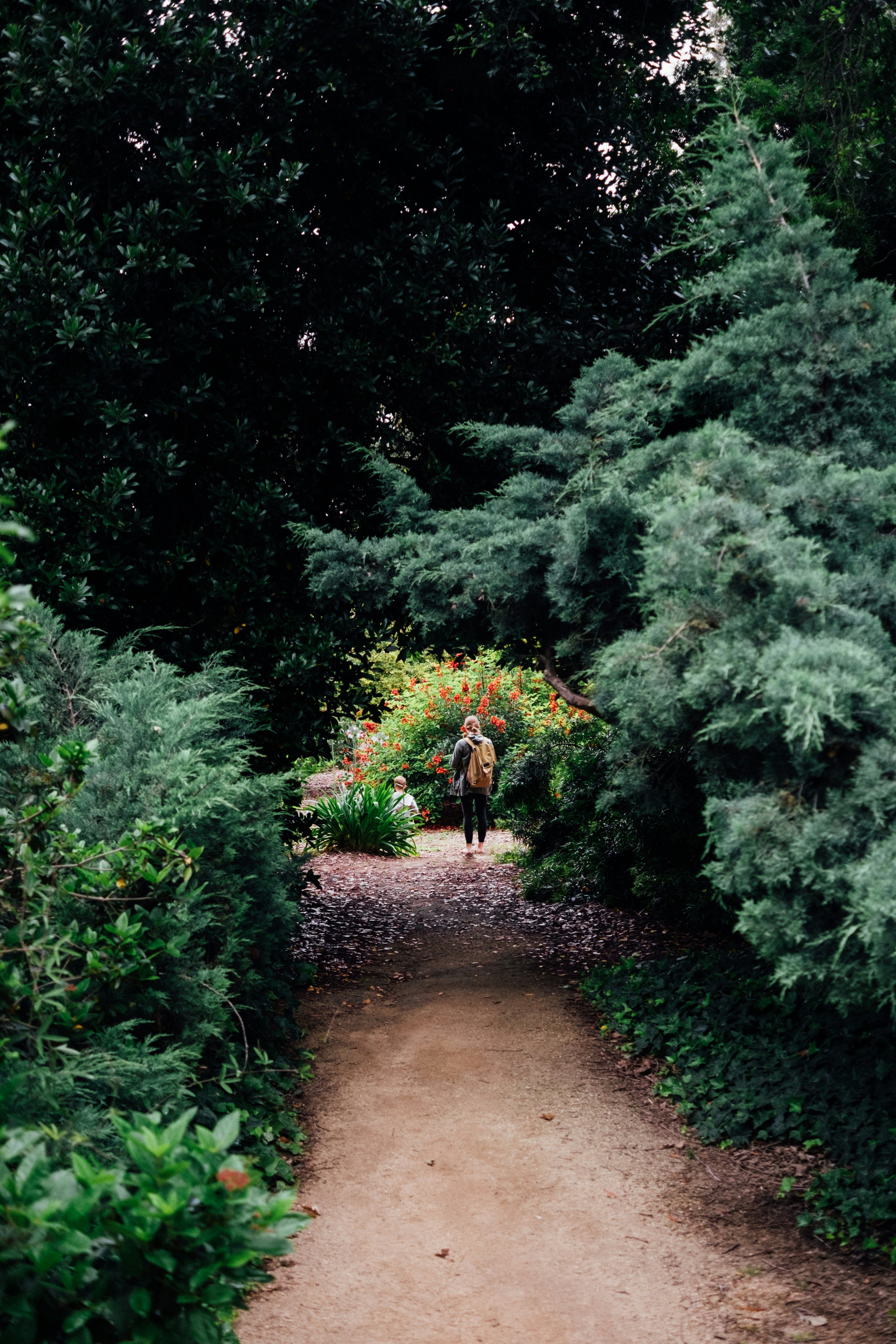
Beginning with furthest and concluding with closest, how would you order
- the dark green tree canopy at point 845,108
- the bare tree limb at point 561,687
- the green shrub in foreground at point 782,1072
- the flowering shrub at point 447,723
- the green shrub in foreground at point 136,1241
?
the flowering shrub at point 447,723 → the dark green tree canopy at point 845,108 → the bare tree limb at point 561,687 → the green shrub in foreground at point 782,1072 → the green shrub in foreground at point 136,1241

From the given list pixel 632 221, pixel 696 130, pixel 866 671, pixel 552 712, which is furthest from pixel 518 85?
pixel 552 712

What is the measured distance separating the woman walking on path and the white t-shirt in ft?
2.79

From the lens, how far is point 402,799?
12.4 metres

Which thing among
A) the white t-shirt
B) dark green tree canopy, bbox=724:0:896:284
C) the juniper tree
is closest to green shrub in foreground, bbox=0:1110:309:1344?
the juniper tree

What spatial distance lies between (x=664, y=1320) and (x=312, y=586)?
3826 millimetres

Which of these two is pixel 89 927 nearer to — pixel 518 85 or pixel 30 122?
pixel 30 122

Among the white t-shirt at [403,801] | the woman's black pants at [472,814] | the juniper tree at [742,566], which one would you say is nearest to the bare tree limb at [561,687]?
the juniper tree at [742,566]

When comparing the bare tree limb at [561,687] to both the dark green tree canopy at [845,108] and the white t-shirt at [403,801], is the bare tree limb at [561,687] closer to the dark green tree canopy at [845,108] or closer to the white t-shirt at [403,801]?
the dark green tree canopy at [845,108]

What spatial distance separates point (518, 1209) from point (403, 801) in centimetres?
853

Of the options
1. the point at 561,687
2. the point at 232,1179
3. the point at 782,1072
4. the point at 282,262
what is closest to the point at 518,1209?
the point at 782,1072

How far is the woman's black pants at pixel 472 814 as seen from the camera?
11.6m

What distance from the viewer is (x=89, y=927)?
121 inches

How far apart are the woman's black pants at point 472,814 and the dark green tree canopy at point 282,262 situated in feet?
18.8

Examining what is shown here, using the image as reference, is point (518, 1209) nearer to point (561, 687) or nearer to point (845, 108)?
point (561, 687)
